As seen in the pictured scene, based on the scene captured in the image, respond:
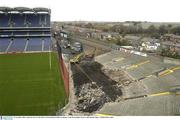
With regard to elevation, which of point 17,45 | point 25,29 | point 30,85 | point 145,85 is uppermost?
point 25,29

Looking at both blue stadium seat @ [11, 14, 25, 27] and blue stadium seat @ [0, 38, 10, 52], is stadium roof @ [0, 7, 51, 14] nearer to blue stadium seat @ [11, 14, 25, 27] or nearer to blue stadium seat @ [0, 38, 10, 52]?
blue stadium seat @ [11, 14, 25, 27]

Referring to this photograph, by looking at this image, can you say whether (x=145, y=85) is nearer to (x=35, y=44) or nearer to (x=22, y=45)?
(x=35, y=44)

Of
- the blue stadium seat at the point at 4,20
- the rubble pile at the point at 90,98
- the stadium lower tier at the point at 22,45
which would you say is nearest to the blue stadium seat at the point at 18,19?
the blue stadium seat at the point at 4,20

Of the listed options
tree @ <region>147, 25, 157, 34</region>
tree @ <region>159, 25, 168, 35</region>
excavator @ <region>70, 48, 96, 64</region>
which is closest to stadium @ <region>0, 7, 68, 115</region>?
excavator @ <region>70, 48, 96, 64</region>

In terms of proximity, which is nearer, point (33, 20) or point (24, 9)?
point (24, 9)

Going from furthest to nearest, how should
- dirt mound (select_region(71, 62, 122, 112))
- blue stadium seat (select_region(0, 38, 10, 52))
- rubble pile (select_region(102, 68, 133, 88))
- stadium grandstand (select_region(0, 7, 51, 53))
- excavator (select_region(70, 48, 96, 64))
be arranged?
blue stadium seat (select_region(0, 38, 10, 52)) → stadium grandstand (select_region(0, 7, 51, 53)) → excavator (select_region(70, 48, 96, 64)) → rubble pile (select_region(102, 68, 133, 88)) → dirt mound (select_region(71, 62, 122, 112))

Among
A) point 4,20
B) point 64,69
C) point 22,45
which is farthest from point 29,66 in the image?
point 4,20

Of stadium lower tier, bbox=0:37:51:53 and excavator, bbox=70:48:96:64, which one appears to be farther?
stadium lower tier, bbox=0:37:51:53

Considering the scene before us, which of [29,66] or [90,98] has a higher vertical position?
[29,66]
